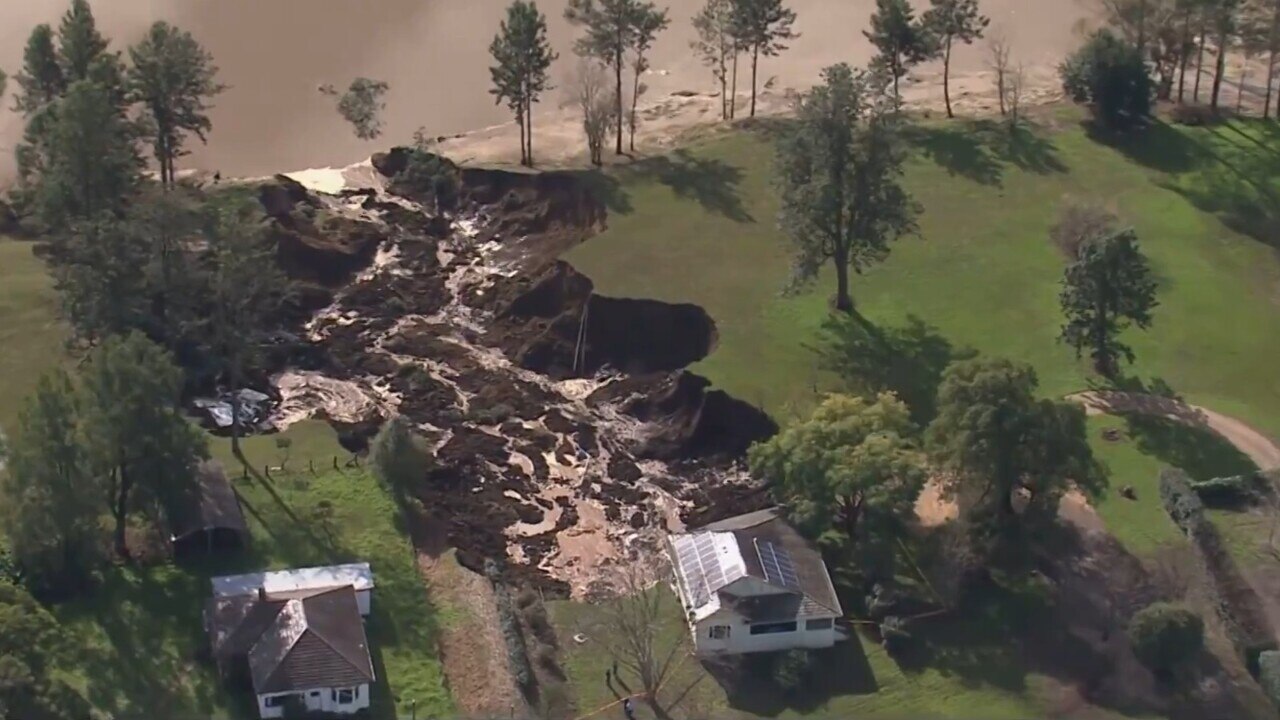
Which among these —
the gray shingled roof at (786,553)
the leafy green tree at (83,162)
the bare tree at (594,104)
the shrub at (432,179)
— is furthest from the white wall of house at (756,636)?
the bare tree at (594,104)

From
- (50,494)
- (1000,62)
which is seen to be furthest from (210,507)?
(1000,62)

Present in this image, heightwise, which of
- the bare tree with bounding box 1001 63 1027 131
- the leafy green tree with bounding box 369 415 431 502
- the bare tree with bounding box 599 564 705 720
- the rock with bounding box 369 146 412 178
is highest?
the bare tree with bounding box 1001 63 1027 131

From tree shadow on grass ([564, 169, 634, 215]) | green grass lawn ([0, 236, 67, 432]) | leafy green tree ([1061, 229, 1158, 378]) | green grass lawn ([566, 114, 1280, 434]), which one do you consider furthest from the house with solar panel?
tree shadow on grass ([564, 169, 634, 215])

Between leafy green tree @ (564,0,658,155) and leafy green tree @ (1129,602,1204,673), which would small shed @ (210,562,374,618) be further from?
leafy green tree @ (564,0,658,155)

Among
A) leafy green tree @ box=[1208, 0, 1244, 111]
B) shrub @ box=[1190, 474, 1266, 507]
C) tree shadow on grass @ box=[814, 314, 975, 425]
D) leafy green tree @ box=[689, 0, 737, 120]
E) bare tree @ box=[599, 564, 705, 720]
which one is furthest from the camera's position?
leafy green tree @ box=[689, 0, 737, 120]

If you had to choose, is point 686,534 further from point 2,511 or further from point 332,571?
point 2,511

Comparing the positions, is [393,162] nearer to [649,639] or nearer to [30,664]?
[649,639]

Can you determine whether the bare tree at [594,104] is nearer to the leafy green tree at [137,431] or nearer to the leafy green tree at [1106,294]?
the leafy green tree at [1106,294]
